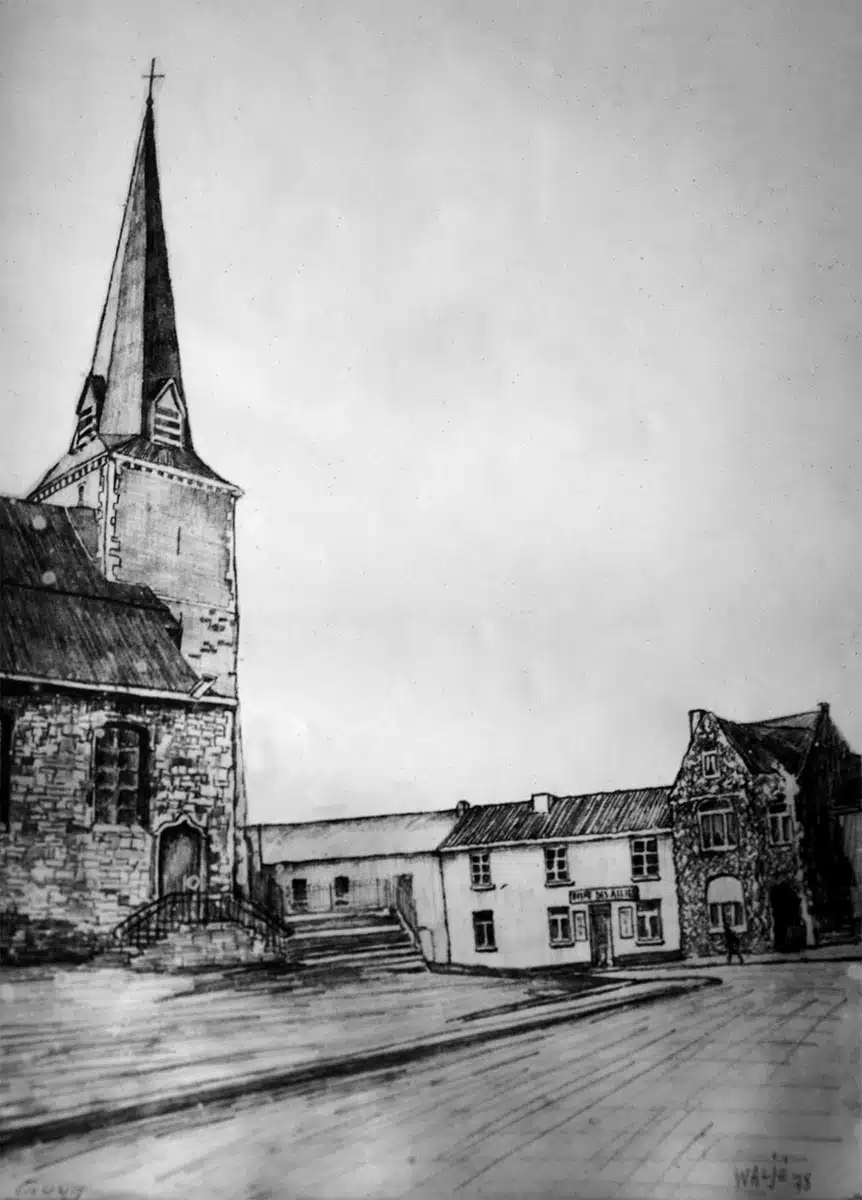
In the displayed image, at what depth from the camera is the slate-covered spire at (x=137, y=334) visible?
3.96 meters

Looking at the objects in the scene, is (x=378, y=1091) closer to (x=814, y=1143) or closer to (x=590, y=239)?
(x=814, y=1143)

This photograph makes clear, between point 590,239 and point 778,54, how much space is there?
74 centimetres

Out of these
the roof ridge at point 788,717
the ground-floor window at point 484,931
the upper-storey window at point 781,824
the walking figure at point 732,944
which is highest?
the roof ridge at point 788,717

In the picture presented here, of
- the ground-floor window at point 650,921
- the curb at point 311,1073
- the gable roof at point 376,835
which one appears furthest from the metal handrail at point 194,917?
the ground-floor window at point 650,921

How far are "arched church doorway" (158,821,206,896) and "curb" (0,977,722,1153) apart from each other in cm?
58

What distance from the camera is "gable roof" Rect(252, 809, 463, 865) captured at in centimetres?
356

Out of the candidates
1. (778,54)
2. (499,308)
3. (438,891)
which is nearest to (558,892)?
(438,891)

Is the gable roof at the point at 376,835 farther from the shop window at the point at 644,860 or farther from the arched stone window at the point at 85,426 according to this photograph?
the arched stone window at the point at 85,426

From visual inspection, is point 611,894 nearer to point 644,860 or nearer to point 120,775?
point 644,860

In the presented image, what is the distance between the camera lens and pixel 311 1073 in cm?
332

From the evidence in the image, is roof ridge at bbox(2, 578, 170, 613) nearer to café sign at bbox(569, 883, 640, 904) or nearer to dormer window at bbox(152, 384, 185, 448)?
dormer window at bbox(152, 384, 185, 448)

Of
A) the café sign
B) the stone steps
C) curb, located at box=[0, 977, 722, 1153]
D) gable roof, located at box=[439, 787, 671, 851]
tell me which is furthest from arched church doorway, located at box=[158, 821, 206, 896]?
the café sign
